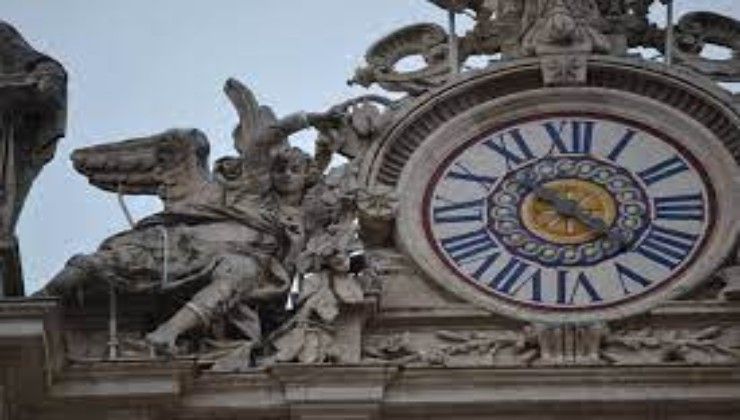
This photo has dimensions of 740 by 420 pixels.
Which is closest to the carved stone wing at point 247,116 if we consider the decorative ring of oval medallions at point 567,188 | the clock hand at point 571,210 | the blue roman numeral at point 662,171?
the decorative ring of oval medallions at point 567,188

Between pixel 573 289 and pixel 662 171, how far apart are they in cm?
112

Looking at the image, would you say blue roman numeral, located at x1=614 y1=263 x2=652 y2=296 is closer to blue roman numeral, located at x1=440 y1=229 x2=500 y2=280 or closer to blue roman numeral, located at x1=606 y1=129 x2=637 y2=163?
blue roman numeral, located at x1=440 y1=229 x2=500 y2=280

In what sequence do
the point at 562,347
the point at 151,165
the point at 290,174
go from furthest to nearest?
the point at 151,165 → the point at 290,174 → the point at 562,347

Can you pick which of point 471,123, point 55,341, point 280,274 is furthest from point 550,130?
point 55,341

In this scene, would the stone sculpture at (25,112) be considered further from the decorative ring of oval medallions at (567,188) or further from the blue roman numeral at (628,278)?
the blue roman numeral at (628,278)

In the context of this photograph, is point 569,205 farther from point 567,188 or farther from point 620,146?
point 620,146

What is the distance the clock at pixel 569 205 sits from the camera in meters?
18.4

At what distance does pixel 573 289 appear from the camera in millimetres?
18375

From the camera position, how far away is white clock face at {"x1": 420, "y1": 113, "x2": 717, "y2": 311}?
18.5 meters

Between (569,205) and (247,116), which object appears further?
(247,116)

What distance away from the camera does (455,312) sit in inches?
718

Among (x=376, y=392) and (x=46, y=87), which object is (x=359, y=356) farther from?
(x=46, y=87)

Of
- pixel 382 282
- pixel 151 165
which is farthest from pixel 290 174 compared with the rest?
pixel 382 282

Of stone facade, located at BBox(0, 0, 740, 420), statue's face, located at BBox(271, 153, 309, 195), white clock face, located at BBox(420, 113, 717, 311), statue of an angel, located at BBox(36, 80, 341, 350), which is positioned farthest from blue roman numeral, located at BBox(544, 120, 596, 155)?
statue's face, located at BBox(271, 153, 309, 195)
